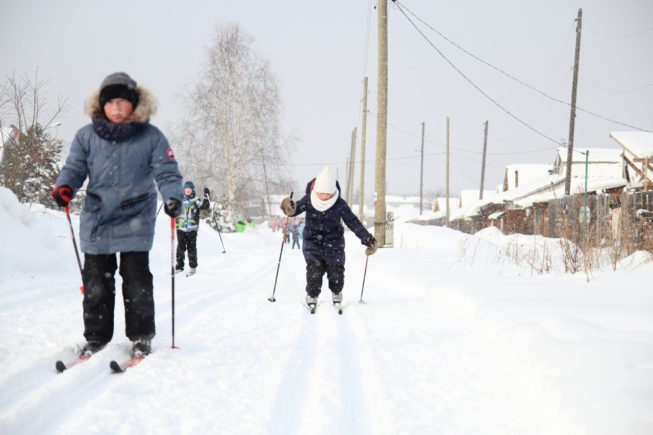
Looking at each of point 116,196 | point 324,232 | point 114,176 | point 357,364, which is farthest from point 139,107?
point 324,232

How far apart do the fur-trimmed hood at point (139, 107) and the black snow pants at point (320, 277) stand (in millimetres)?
2898

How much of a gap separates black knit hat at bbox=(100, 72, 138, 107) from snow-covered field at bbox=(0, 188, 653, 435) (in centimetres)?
177

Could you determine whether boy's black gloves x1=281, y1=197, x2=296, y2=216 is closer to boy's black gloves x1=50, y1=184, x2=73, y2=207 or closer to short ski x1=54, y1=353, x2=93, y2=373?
boy's black gloves x1=50, y1=184, x2=73, y2=207

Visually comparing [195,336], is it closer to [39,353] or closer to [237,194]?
[39,353]

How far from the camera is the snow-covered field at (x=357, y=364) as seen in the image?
209 cm

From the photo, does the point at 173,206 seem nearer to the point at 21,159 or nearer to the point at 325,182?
the point at 325,182

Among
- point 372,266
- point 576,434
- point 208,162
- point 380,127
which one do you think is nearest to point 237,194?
point 208,162

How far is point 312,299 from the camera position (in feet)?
17.0

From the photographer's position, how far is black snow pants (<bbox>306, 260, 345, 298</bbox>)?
17.5ft

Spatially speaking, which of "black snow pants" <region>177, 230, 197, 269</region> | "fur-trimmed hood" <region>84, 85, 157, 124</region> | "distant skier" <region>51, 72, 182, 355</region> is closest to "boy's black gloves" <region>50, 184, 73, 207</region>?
"distant skier" <region>51, 72, 182, 355</region>

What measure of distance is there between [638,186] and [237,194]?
19.5 metres

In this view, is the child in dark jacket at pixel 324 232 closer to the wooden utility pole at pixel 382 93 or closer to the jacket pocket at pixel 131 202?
the jacket pocket at pixel 131 202

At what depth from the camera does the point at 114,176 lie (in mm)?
3014

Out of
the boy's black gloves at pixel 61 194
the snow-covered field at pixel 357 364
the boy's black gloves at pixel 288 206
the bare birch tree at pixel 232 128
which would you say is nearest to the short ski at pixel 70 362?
the snow-covered field at pixel 357 364
